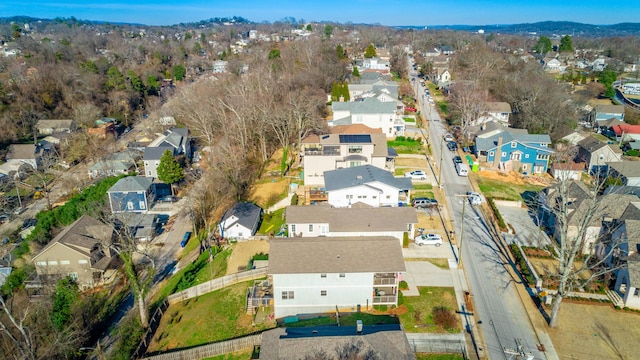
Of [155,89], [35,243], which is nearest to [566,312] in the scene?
[35,243]

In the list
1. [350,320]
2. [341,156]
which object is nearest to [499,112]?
[341,156]

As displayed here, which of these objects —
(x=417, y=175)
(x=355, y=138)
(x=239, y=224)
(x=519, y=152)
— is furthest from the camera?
(x=519, y=152)

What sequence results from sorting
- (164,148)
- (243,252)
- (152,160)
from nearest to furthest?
(243,252) < (152,160) < (164,148)

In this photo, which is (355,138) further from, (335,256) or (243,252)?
(335,256)

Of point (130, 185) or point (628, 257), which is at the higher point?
point (628, 257)

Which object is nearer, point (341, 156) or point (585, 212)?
point (585, 212)

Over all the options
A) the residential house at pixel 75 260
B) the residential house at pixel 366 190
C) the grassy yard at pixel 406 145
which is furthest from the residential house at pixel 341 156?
the residential house at pixel 75 260

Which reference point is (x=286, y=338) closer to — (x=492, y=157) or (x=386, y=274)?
→ (x=386, y=274)
